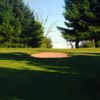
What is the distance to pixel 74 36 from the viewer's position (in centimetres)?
6044

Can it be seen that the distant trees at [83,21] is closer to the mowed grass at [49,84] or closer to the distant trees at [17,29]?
the distant trees at [17,29]

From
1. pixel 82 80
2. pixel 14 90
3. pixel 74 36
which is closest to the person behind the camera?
pixel 14 90

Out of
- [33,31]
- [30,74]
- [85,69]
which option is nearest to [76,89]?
[30,74]

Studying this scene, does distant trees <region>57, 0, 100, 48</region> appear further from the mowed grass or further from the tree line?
the mowed grass

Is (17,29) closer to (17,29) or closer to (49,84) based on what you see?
(17,29)

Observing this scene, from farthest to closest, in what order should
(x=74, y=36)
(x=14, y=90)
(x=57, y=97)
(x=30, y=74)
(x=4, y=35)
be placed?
(x=4, y=35) → (x=74, y=36) → (x=30, y=74) → (x=14, y=90) → (x=57, y=97)

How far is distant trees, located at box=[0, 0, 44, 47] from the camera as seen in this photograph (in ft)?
206

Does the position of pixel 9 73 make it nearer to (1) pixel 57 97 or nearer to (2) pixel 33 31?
(1) pixel 57 97

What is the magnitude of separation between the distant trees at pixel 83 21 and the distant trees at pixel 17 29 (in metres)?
6.33

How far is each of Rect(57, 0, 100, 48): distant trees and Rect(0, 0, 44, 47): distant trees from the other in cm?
633

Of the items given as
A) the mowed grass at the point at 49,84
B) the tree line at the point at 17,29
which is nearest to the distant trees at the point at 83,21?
the tree line at the point at 17,29

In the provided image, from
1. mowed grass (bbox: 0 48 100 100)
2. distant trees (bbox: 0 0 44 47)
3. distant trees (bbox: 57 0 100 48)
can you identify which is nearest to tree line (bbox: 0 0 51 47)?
distant trees (bbox: 0 0 44 47)

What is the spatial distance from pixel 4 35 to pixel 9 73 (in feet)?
167

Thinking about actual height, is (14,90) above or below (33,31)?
below
